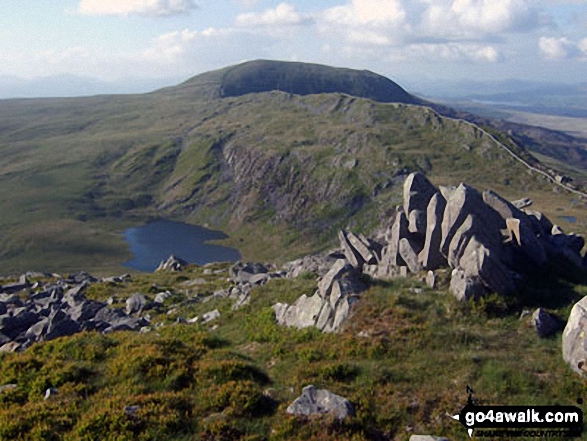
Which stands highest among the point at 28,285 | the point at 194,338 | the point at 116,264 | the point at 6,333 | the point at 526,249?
the point at 526,249

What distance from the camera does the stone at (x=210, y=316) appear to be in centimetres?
3528

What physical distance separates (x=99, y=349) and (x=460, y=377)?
16922mm

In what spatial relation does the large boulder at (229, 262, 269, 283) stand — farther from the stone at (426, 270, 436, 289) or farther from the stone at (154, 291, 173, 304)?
the stone at (426, 270, 436, 289)

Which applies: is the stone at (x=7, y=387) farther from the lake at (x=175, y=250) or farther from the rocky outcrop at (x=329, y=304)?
the lake at (x=175, y=250)

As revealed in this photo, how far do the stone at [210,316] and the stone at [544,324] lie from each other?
21174mm

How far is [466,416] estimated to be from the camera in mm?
16719

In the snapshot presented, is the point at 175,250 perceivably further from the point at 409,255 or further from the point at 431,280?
the point at 431,280

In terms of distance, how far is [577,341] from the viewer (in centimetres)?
2062

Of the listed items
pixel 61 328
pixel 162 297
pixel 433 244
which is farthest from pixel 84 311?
pixel 433 244

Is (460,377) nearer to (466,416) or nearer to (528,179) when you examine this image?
(466,416)

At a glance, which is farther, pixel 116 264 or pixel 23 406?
pixel 116 264

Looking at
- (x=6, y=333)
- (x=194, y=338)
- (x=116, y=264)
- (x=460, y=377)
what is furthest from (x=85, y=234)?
(x=460, y=377)

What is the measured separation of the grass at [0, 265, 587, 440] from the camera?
637 inches

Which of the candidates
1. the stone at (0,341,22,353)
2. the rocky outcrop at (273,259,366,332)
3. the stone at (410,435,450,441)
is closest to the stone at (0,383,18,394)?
the rocky outcrop at (273,259,366,332)
